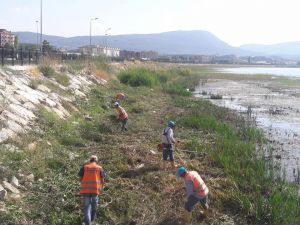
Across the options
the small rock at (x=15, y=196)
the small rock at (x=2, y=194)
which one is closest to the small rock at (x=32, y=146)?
the small rock at (x=15, y=196)

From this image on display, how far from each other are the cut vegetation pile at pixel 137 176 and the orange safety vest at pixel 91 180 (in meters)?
0.60

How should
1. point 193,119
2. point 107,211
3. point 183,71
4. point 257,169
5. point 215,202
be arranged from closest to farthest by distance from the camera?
point 107,211 < point 215,202 < point 257,169 < point 193,119 < point 183,71

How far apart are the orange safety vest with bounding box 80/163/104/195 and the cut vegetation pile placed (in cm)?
60

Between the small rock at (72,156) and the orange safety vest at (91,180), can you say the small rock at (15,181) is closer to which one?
the orange safety vest at (91,180)

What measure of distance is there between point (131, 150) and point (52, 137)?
2224mm

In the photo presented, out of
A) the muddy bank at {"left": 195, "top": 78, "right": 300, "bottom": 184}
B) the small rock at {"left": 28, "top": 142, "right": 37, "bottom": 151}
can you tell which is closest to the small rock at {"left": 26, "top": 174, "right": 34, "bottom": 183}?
the small rock at {"left": 28, "top": 142, "right": 37, "bottom": 151}

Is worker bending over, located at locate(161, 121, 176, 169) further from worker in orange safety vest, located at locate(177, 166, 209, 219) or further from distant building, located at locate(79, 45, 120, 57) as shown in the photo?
distant building, located at locate(79, 45, 120, 57)

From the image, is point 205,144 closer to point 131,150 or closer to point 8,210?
point 131,150

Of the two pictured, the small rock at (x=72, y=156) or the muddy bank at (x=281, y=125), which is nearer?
the small rock at (x=72, y=156)

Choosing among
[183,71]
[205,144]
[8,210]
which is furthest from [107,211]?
[183,71]

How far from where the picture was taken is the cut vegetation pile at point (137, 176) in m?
8.68

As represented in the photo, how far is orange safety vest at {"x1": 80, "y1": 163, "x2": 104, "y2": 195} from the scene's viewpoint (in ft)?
26.7

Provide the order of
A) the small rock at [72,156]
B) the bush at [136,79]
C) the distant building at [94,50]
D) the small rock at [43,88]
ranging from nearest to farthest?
1. the small rock at [72,156]
2. the small rock at [43,88]
3. the bush at [136,79]
4. the distant building at [94,50]

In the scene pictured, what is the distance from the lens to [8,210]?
311 inches
